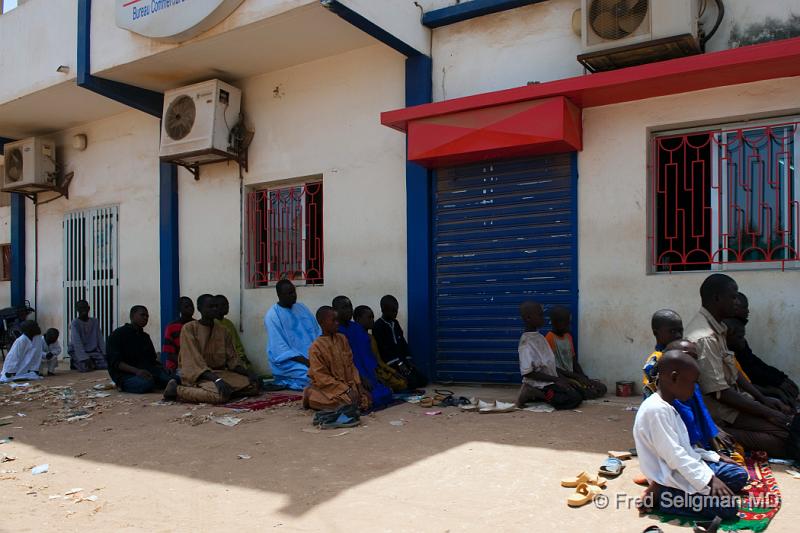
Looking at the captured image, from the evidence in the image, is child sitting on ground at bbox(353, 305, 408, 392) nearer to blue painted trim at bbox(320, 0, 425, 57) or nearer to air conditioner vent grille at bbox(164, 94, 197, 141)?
blue painted trim at bbox(320, 0, 425, 57)

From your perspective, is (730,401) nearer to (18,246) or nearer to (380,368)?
(380,368)

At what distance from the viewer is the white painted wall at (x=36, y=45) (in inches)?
380

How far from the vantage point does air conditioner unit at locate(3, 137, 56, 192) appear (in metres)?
11.7

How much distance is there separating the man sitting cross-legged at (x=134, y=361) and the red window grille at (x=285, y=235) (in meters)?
1.61

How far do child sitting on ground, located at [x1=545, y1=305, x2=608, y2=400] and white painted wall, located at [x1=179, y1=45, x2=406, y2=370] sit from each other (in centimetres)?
202

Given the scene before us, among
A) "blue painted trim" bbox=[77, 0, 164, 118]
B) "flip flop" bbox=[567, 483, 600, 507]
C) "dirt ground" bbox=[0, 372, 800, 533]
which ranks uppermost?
"blue painted trim" bbox=[77, 0, 164, 118]

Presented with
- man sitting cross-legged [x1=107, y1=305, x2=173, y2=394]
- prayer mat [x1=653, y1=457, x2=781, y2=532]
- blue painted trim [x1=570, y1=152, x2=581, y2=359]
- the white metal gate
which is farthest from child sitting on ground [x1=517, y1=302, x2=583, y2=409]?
the white metal gate

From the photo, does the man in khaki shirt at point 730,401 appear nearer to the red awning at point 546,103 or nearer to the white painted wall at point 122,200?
the red awning at point 546,103

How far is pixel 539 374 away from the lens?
20.3 feet

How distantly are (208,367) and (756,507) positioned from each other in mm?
5612

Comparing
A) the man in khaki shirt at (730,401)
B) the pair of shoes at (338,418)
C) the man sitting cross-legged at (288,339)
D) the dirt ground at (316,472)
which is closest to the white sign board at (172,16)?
the man sitting cross-legged at (288,339)

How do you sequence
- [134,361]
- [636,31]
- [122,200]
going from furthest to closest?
[122,200], [134,361], [636,31]

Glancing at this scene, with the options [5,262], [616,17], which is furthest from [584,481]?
[5,262]

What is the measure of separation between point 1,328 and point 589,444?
35.4 feet
